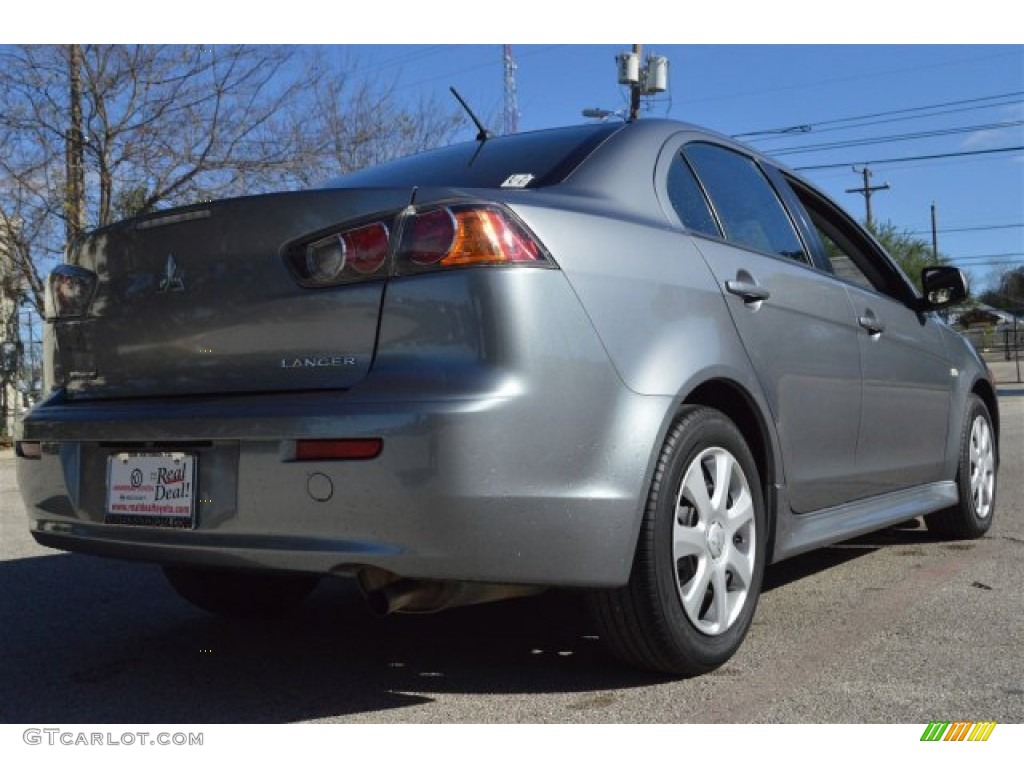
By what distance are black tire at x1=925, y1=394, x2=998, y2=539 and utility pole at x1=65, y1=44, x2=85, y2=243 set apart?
1291 centimetres

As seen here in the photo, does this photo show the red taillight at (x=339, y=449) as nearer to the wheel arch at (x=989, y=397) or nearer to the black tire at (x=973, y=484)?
the black tire at (x=973, y=484)

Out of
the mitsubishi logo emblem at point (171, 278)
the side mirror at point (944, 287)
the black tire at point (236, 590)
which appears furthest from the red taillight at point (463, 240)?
the side mirror at point (944, 287)

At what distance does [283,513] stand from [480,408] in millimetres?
533

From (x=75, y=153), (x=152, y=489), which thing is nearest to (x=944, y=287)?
(x=152, y=489)

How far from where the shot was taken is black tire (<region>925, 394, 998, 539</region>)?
16.8 ft

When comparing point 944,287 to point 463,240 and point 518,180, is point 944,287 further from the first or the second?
point 463,240

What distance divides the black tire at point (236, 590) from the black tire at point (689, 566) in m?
1.41

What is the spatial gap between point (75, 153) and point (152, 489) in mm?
13987

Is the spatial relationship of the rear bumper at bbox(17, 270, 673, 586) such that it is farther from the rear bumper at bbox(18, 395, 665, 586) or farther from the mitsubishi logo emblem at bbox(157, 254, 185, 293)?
the mitsubishi logo emblem at bbox(157, 254, 185, 293)

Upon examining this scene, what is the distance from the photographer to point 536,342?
2637 millimetres

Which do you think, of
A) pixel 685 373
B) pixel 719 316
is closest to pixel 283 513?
pixel 685 373

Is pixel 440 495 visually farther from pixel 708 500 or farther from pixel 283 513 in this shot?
pixel 708 500

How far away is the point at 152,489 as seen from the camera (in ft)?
9.43

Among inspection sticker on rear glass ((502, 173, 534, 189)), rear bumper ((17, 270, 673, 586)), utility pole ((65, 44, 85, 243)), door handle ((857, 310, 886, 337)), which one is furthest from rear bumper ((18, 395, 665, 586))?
utility pole ((65, 44, 85, 243))
